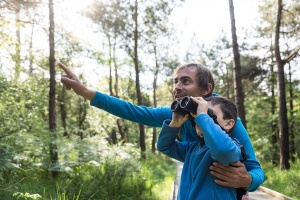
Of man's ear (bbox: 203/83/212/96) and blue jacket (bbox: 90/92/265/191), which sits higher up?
man's ear (bbox: 203/83/212/96)

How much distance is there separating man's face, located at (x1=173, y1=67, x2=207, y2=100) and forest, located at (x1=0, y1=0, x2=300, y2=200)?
2.28 meters

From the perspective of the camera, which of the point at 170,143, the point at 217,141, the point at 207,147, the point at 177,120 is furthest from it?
the point at 170,143

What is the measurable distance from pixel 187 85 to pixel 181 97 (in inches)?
4.3

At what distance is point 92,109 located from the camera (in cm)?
2503

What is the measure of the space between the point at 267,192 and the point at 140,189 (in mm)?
3400

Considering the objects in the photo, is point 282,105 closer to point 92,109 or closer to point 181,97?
point 181,97

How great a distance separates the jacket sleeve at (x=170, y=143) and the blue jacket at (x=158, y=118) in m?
0.13

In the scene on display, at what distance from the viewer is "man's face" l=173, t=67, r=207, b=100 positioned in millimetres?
2322

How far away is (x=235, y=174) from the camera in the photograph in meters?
1.83

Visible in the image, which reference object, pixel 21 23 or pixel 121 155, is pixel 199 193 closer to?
pixel 21 23

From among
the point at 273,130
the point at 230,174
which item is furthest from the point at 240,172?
the point at 273,130

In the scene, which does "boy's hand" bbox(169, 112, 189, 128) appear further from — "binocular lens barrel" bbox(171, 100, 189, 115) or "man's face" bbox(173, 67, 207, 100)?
"man's face" bbox(173, 67, 207, 100)

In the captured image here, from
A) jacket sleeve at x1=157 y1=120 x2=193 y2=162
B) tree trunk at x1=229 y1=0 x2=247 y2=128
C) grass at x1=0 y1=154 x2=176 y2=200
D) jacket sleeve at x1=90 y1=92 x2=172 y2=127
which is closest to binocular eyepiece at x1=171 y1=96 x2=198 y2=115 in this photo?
→ jacket sleeve at x1=157 y1=120 x2=193 y2=162

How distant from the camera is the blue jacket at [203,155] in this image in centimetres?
165
